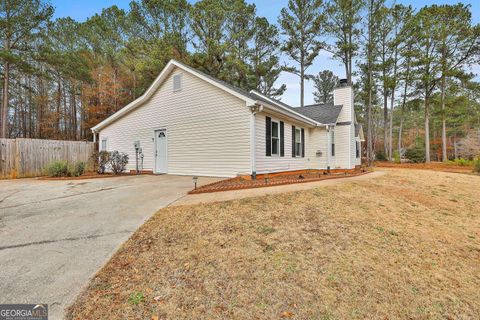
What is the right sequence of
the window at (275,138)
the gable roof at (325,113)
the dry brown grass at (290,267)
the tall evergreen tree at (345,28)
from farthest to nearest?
the tall evergreen tree at (345,28)
the gable roof at (325,113)
the window at (275,138)
the dry brown grass at (290,267)

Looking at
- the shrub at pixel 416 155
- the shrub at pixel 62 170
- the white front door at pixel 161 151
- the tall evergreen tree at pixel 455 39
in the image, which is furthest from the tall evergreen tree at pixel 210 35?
the shrub at pixel 416 155

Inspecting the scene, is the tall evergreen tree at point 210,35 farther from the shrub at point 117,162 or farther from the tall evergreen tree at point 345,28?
the shrub at point 117,162

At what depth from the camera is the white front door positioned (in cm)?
1068

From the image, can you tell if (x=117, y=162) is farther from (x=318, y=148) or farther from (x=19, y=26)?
(x=19, y=26)

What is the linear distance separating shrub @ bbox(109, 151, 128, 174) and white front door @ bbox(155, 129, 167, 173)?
174 cm

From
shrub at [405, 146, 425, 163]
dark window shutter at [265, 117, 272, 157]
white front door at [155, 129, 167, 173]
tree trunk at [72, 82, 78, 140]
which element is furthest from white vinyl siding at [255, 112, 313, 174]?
tree trunk at [72, 82, 78, 140]

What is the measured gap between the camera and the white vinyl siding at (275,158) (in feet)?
27.4

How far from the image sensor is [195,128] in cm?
963

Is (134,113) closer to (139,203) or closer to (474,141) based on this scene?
(139,203)

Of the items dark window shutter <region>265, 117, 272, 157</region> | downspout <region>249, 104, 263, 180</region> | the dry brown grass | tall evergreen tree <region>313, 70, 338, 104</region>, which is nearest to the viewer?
the dry brown grass

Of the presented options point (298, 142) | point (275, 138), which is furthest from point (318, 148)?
point (275, 138)

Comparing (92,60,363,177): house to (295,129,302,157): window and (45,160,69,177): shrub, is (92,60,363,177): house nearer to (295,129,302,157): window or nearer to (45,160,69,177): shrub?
(295,129,302,157): window

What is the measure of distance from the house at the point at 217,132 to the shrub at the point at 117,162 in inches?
23.0

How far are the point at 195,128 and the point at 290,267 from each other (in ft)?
25.8
